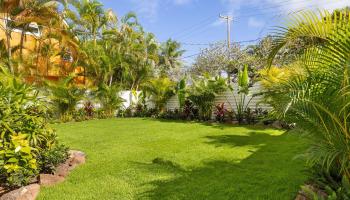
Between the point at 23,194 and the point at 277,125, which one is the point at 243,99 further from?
the point at 23,194

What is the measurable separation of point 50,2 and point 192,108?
327 inches

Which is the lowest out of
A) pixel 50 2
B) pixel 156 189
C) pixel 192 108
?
pixel 156 189

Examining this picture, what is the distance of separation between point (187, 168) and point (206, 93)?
8.06 metres

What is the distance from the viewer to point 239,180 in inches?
203

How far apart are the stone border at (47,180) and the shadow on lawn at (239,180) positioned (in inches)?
58.5

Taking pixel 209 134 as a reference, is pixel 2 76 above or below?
above

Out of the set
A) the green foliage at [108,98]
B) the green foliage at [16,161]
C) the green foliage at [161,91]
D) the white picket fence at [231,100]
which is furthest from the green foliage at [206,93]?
the green foliage at [16,161]

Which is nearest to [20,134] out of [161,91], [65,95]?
[65,95]

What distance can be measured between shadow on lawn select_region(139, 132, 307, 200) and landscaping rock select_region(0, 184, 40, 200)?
164cm

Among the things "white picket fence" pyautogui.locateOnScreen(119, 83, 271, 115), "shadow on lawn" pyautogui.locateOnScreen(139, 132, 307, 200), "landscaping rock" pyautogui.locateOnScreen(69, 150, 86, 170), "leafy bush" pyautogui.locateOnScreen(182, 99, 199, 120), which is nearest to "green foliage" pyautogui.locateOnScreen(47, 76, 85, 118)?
"white picket fence" pyautogui.locateOnScreen(119, 83, 271, 115)

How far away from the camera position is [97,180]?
18.3 ft

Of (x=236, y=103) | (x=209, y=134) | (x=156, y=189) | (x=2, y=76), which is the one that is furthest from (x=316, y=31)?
(x=236, y=103)

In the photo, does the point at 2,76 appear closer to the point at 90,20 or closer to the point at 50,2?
the point at 50,2

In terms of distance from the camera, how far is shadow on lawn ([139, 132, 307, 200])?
4.59 metres
